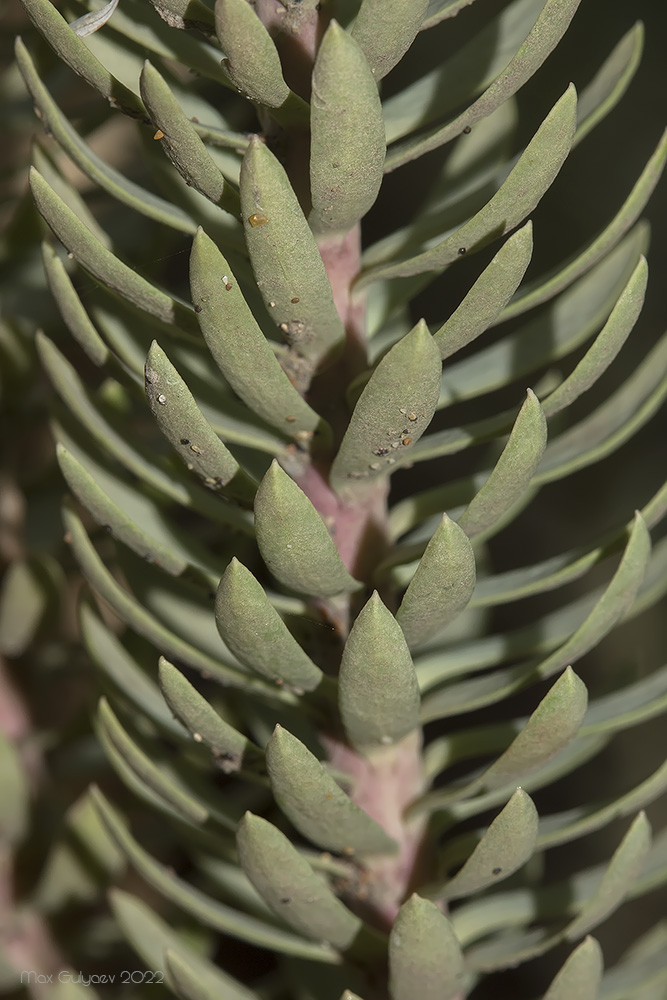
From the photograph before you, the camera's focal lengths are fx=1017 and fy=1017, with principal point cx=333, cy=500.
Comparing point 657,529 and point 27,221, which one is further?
point 657,529

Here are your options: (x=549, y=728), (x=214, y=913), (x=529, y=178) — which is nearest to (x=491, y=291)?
(x=529, y=178)

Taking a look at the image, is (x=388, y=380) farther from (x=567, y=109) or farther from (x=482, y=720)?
(x=482, y=720)

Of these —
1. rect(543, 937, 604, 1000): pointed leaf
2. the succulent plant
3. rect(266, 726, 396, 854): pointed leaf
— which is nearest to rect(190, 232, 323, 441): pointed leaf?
the succulent plant

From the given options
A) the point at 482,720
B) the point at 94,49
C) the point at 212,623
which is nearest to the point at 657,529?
the point at 482,720

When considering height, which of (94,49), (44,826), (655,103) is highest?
(655,103)

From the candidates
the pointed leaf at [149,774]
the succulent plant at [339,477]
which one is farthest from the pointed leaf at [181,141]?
the pointed leaf at [149,774]

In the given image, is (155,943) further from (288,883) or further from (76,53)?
(76,53)
